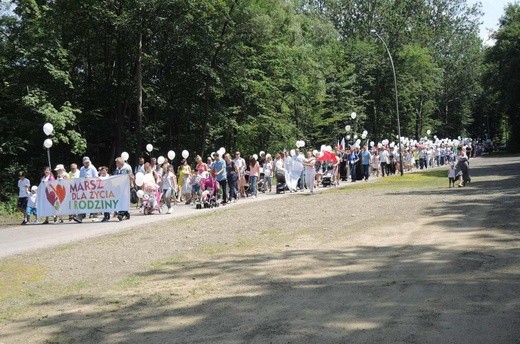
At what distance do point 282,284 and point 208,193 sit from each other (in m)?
15.0

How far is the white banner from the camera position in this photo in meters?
20.6

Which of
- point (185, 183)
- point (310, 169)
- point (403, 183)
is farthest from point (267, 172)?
point (403, 183)

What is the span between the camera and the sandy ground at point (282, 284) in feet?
22.3

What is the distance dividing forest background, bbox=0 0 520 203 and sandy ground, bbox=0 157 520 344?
21.6m

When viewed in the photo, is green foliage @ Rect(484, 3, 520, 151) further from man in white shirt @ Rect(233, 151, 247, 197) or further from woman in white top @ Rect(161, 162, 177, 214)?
woman in white top @ Rect(161, 162, 177, 214)

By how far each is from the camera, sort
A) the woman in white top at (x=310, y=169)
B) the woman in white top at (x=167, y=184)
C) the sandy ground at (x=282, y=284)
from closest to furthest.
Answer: the sandy ground at (x=282, y=284) < the woman in white top at (x=167, y=184) < the woman in white top at (x=310, y=169)

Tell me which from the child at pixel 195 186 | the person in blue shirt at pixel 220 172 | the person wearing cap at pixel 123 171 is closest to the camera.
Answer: the person wearing cap at pixel 123 171

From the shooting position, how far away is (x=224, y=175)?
Result: 24578mm

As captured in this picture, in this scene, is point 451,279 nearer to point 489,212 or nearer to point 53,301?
point 53,301

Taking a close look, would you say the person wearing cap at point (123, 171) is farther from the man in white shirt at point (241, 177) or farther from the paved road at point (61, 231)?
the man in white shirt at point (241, 177)

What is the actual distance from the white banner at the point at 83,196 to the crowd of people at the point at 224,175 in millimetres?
327

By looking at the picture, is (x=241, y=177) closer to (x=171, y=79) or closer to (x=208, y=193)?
(x=208, y=193)

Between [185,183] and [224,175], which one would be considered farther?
[185,183]

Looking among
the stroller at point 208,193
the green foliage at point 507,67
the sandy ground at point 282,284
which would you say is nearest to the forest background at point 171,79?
the green foliage at point 507,67
